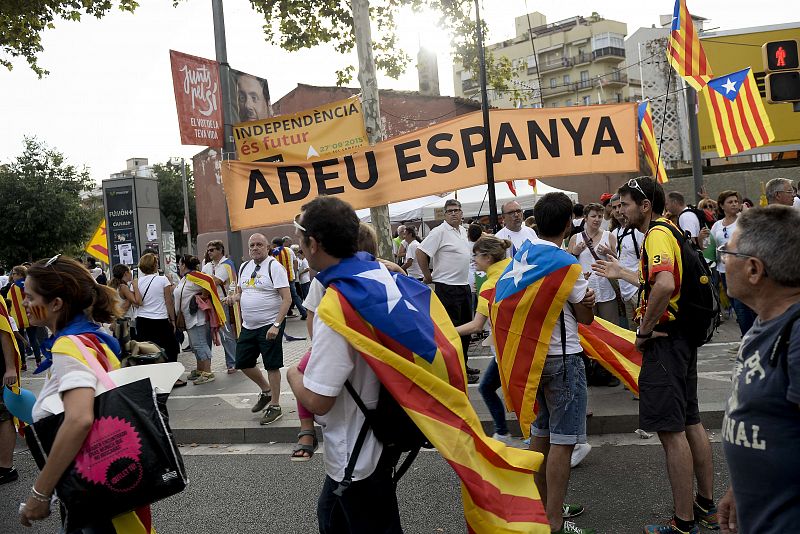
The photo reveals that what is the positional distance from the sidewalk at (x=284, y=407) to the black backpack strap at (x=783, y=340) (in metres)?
4.09

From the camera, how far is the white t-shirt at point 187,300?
905 cm

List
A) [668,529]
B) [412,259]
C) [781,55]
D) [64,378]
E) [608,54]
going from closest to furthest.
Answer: [64,378], [668,529], [781,55], [412,259], [608,54]

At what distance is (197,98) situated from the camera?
8.38m

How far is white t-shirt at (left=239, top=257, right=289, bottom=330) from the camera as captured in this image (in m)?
6.98

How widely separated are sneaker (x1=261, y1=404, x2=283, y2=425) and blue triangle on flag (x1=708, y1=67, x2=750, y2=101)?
8.64 metres

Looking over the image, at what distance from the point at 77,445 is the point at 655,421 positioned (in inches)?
106

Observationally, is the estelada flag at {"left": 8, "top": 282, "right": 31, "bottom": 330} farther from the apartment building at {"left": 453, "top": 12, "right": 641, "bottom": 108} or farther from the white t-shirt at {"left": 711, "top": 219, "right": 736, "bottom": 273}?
the apartment building at {"left": 453, "top": 12, "right": 641, "bottom": 108}

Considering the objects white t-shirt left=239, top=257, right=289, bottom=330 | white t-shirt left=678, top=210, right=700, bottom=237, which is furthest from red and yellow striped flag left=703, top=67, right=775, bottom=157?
white t-shirt left=239, top=257, right=289, bottom=330

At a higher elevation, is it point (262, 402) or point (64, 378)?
point (64, 378)

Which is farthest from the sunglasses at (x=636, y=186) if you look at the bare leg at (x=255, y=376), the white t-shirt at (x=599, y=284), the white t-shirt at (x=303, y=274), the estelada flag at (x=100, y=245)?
the estelada flag at (x=100, y=245)

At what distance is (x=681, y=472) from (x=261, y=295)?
179 inches

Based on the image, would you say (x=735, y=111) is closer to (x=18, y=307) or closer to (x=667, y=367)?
(x=667, y=367)

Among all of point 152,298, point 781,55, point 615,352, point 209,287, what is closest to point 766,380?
point 615,352

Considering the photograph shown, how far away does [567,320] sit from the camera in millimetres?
3891
